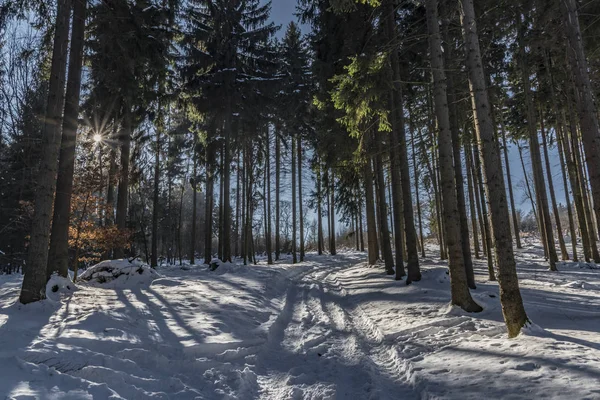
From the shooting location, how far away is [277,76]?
17.9m

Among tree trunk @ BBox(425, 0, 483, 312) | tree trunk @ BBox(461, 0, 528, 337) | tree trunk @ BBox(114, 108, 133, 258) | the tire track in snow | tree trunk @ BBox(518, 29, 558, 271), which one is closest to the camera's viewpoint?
the tire track in snow

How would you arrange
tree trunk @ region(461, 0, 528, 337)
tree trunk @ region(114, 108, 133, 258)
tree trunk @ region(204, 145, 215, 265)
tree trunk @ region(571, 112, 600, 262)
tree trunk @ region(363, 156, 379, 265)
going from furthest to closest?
tree trunk @ region(204, 145, 215, 265) < tree trunk @ region(363, 156, 379, 265) < tree trunk @ region(114, 108, 133, 258) < tree trunk @ region(571, 112, 600, 262) < tree trunk @ region(461, 0, 528, 337)

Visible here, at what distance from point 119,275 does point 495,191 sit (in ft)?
36.8

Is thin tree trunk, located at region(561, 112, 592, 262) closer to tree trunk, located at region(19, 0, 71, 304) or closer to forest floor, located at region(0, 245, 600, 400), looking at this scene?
forest floor, located at region(0, 245, 600, 400)

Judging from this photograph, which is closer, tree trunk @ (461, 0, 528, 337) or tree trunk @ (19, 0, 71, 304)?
tree trunk @ (461, 0, 528, 337)

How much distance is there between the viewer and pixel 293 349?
4980 mm

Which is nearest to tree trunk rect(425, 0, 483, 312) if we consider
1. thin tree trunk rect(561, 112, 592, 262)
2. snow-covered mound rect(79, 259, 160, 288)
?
snow-covered mound rect(79, 259, 160, 288)

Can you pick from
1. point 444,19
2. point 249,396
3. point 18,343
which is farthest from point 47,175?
point 444,19

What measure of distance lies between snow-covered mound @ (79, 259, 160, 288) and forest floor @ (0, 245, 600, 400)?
256cm

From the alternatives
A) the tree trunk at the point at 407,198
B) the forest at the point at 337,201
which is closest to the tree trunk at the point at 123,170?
the forest at the point at 337,201

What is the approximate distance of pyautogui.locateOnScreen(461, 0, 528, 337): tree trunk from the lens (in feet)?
14.7

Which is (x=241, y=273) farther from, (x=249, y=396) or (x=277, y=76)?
(x=277, y=76)

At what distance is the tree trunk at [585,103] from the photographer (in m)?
5.45

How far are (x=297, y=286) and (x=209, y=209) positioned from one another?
1181 centimetres
